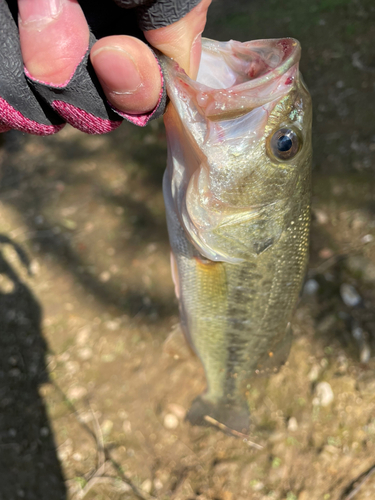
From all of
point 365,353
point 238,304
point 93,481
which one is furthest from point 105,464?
point 365,353

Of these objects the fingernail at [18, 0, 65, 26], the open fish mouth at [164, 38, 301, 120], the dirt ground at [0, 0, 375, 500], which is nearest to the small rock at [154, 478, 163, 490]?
the dirt ground at [0, 0, 375, 500]

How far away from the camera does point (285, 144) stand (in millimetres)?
1158

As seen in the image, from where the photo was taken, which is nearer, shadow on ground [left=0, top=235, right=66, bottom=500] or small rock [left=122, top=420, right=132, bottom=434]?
shadow on ground [left=0, top=235, right=66, bottom=500]

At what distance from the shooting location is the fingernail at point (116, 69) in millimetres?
826

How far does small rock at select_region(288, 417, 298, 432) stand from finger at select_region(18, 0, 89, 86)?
257 cm

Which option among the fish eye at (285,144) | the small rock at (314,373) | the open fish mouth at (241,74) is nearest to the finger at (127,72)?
the open fish mouth at (241,74)

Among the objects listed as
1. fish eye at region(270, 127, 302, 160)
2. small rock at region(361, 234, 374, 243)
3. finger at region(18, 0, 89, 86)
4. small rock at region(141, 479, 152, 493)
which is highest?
finger at region(18, 0, 89, 86)

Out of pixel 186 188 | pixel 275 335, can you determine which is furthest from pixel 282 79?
pixel 275 335

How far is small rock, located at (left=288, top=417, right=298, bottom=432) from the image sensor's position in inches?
99.2

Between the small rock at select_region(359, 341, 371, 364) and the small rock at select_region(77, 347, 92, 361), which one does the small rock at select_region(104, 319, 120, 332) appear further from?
the small rock at select_region(359, 341, 371, 364)

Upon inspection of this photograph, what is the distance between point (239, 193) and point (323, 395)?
6.49 feet

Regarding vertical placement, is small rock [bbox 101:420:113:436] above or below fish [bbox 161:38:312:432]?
below

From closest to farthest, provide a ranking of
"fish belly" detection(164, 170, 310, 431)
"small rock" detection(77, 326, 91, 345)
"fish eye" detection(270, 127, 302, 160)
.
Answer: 1. "fish eye" detection(270, 127, 302, 160)
2. "fish belly" detection(164, 170, 310, 431)
3. "small rock" detection(77, 326, 91, 345)

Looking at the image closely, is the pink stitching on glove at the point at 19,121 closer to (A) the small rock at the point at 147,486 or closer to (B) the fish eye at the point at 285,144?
(B) the fish eye at the point at 285,144
